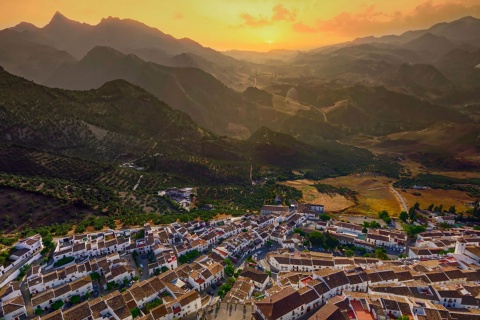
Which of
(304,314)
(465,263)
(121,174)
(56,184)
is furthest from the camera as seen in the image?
(121,174)

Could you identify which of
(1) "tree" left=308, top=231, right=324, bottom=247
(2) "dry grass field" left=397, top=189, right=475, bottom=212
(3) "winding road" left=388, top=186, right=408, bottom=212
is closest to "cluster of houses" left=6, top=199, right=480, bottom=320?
(1) "tree" left=308, top=231, right=324, bottom=247

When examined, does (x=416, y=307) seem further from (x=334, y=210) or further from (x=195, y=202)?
(x=195, y=202)

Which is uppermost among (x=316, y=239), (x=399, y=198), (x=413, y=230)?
(x=316, y=239)

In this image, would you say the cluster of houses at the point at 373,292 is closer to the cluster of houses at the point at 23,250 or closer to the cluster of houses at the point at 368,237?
the cluster of houses at the point at 368,237

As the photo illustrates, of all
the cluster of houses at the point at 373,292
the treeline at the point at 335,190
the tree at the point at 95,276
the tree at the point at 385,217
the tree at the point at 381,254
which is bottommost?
the treeline at the point at 335,190

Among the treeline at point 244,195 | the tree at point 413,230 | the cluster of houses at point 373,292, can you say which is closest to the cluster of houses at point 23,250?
the cluster of houses at point 373,292

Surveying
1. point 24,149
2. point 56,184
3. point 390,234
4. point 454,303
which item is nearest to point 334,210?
point 390,234

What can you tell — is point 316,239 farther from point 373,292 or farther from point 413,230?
point 413,230

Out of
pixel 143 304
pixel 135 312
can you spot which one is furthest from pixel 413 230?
pixel 135 312

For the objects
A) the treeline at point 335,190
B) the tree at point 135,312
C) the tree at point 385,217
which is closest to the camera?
the tree at point 135,312

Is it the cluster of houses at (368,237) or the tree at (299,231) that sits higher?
the tree at (299,231)

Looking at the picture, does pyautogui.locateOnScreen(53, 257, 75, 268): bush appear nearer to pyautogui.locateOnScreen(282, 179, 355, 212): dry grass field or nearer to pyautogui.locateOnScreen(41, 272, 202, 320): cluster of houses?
pyautogui.locateOnScreen(41, 272, 202, 320): cluster of houses
